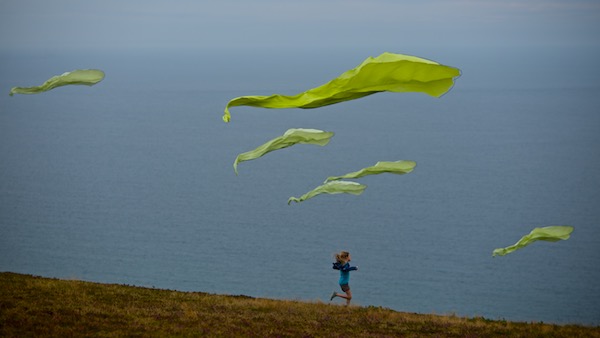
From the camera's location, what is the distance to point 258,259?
132 meters

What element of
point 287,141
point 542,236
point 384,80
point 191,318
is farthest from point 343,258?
point 384,80

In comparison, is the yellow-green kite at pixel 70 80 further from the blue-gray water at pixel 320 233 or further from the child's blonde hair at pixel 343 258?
the blue-gray water at pixel 320 233

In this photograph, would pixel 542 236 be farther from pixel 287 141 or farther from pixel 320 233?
pixel 320 233

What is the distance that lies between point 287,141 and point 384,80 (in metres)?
5.49

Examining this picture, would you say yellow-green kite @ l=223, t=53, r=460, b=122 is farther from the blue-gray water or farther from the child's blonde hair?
the blue-gray water

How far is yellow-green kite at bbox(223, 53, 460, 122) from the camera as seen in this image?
606 inches

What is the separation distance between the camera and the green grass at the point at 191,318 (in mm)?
20141

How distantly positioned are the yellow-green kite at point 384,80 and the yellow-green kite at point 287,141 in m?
3.67

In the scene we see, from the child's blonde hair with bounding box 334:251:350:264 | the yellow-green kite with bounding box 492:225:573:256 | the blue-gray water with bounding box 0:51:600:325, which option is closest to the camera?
the yellow-green kite with bounding box 492:225:573:256

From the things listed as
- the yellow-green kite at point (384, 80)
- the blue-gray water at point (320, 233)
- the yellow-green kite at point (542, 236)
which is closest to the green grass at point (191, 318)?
the yellow-green kite at point (542, 236)

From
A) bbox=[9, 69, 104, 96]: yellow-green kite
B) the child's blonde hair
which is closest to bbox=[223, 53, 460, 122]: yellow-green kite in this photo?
bbox=[9, 69, 104, 96]: yellow-green kite

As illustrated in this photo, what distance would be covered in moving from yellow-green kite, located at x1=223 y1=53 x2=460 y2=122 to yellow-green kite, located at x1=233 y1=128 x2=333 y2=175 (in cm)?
367

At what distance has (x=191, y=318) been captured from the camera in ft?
72.7

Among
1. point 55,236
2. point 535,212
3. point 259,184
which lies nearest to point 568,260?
point 535,212
